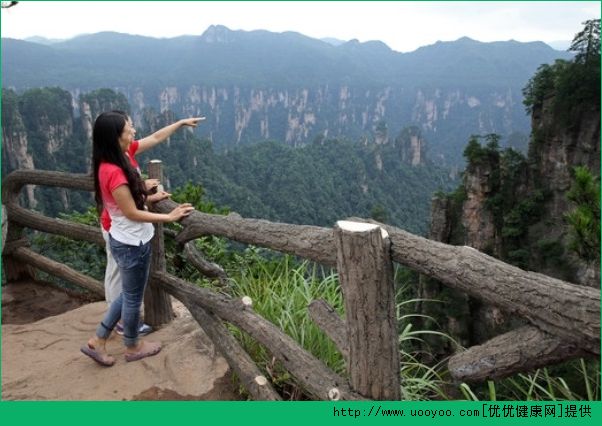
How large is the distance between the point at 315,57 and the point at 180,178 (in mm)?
120143

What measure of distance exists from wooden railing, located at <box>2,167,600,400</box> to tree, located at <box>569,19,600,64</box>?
19736mm

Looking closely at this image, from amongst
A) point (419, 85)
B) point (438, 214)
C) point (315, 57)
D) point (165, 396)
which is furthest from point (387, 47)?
point (165, 396)

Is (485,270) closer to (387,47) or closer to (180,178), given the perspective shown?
(180,178)

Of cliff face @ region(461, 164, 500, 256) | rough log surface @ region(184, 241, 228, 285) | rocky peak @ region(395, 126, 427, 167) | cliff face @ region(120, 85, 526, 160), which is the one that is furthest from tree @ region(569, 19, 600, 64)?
cliff face @ region(120, 85, 526, 160)

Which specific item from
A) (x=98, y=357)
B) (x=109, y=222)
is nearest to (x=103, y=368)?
(x=98, y=357)

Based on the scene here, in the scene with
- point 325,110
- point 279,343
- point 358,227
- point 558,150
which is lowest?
point 325,110

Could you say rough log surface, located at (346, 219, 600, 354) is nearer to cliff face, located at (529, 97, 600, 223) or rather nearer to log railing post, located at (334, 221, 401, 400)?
log railing post, located at (334, 221, 401, 400)

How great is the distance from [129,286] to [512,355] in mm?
1575

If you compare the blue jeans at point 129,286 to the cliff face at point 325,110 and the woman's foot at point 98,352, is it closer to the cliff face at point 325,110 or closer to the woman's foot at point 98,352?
the woman's foot at point 98,352

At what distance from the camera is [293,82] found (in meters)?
139

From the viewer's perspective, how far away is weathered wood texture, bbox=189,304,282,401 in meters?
1.86

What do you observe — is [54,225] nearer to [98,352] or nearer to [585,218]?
[98,352]

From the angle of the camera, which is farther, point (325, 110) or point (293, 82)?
point (293, 82)

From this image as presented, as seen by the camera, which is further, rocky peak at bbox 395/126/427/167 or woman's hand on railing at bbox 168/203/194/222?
rocky peak at bbox 395/126/427/167
